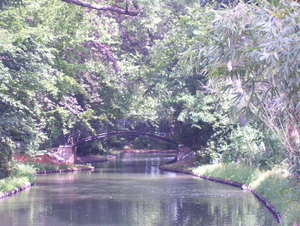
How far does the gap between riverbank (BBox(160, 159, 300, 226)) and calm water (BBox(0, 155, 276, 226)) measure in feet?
1.31

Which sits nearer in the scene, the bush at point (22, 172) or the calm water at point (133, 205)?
the calm water at point (133, 205)

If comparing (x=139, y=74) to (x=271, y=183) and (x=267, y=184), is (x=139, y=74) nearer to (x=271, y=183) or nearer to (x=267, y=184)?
(x=267, y=184)

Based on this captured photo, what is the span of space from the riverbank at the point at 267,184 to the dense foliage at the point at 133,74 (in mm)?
760

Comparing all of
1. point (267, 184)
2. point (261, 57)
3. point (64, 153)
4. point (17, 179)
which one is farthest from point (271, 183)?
point (64, 153)

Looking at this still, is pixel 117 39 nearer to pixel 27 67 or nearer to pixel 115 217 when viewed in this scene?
pixel 27 67

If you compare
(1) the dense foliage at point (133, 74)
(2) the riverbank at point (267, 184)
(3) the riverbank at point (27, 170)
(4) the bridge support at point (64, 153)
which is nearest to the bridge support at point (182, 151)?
(1) the dense foliage at point (133, 74)

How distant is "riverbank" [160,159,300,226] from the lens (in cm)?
1360

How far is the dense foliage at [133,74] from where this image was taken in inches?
469

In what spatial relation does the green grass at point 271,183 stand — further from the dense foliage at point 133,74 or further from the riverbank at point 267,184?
the dense foliage at point 133,74

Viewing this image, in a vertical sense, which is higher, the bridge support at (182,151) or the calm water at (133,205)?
the bridge support at (182,151)

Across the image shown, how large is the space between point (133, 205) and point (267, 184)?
4939 millimetres

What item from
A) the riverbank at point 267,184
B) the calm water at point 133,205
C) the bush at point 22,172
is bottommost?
the calm water at point 133,205

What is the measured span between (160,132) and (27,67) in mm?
48449

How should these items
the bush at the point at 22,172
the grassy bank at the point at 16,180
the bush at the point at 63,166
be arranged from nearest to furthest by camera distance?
1. the grassy bank at the point at 16,180
2. the bush at the point at 22,172
3. the bush at the point at 63,166
